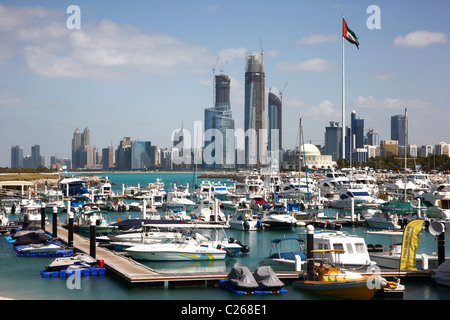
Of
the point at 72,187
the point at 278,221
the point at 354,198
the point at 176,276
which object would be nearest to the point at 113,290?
the point at 176,276

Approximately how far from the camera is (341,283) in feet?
80.9

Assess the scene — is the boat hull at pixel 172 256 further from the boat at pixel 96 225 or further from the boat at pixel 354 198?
the boat at pixel 354 198

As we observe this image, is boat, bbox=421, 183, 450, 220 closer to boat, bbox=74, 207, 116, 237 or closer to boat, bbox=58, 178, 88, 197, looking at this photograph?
boat, bbox=74, 207, 116, 237

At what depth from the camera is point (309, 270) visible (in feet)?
88.4

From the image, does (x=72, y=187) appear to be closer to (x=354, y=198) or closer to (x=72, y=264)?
(x=354, y=198)

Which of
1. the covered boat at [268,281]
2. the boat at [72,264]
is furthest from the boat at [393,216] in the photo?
the boat at [72,264]

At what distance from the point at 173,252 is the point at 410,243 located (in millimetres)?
15138

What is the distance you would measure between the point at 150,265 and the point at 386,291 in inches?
640

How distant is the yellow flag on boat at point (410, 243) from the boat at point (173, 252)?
41.8 feet

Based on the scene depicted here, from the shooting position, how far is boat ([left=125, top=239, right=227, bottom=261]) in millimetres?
36031

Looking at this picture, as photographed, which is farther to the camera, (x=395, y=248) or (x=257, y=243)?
(x=257, y=243)

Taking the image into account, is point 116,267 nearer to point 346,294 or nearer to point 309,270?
point 309,270

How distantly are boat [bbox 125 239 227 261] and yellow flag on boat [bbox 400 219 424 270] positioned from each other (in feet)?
41.8
